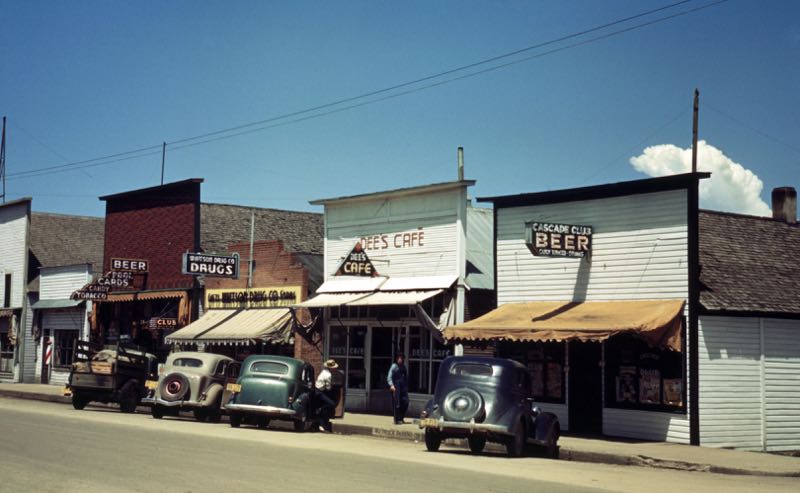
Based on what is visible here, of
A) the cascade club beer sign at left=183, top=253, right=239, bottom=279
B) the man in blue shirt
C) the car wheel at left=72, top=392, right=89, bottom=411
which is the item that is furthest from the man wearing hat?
the cascade club beer sign at left=183, top=253, right=239, bottom=279

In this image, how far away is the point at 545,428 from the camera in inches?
722

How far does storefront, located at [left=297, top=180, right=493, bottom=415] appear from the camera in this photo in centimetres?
2686

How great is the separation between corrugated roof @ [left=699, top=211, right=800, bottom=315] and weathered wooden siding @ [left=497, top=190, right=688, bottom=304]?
1.02 m

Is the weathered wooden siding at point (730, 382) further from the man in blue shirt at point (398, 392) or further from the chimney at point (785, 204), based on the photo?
the chimney at point (785, 204)

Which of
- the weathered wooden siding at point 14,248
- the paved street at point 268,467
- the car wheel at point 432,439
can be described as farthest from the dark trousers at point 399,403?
the weathered wooden siding at point 14,248

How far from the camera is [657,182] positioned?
22.4 metres

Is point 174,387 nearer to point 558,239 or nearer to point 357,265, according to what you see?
point 357,265

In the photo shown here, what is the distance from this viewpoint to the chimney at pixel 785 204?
2861 cm

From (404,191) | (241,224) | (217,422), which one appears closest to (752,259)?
(404,191)

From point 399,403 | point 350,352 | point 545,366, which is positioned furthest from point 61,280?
point 545,366

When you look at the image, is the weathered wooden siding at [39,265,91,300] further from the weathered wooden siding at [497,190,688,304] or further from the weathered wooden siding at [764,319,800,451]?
the weathered wooden siding at [764,319,800,451]

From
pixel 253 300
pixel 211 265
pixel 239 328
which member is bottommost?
pixel 239 328

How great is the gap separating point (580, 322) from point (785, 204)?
10.4 meters

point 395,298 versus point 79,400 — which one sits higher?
point 395,298
